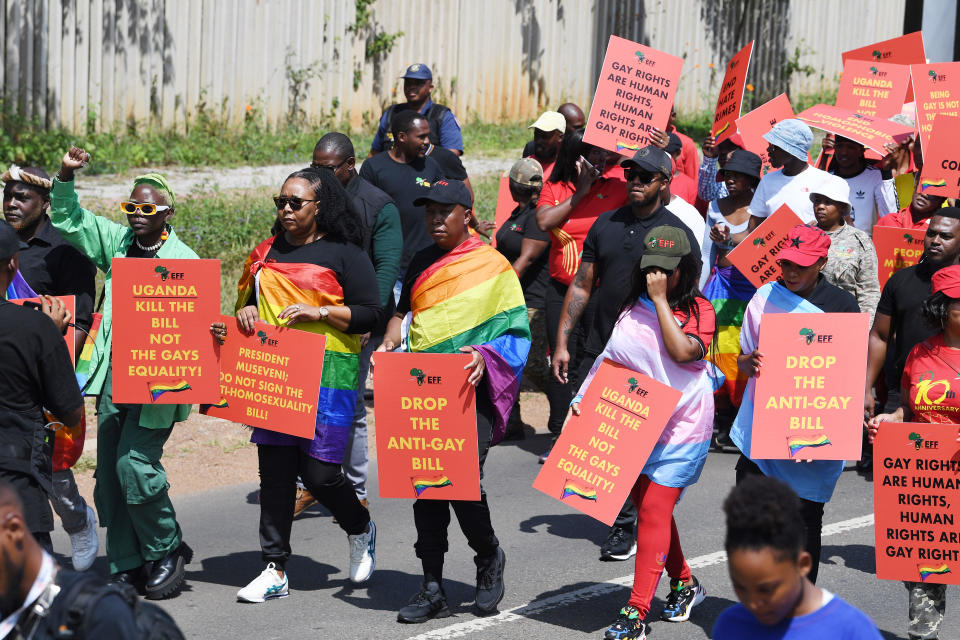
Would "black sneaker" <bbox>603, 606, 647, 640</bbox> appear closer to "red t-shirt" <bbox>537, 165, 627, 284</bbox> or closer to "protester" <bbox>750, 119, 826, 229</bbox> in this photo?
"red t-shirt" <bbox>537, 165, 627, 284</bbox>

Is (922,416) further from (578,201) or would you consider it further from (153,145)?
(153,145)

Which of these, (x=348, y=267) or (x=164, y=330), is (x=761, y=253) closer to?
(x=348, y=267)

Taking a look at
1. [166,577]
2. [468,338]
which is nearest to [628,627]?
[468,338]

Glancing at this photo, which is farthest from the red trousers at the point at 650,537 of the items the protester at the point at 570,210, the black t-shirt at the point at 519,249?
the black t-shirt at the point at 519,249

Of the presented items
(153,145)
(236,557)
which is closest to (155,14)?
(153,145)

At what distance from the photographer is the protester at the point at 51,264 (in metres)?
6.16

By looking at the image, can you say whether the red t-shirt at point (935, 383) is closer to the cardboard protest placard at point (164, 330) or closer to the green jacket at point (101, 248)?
the cardboard protest placard at point (164, 330)

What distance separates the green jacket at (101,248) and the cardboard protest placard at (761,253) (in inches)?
127

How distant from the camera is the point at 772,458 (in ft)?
18.4

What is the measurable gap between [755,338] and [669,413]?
0.53m

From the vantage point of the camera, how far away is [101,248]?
638 centimetres

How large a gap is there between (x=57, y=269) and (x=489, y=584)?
8.50 feet

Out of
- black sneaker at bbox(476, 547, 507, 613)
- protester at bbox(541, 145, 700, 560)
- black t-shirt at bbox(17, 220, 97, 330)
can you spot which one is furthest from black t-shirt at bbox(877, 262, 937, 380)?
black t-shirt at bbox(17, 220, 97, 330)

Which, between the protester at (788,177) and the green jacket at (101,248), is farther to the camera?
the protester at (788,177)
